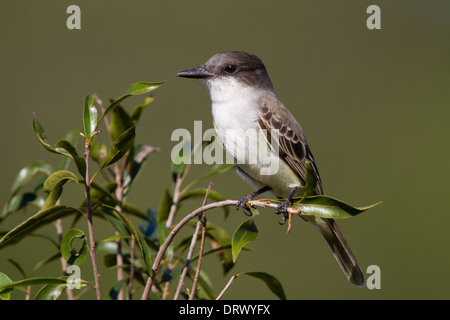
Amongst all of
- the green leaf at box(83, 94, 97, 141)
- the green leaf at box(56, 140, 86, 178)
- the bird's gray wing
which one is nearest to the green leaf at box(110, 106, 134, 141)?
the green leaf at box(83, 94, 97, 141)

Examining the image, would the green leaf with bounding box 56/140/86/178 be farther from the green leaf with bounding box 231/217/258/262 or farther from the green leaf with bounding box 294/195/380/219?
the green leaf with bounding box 294/195/380/219

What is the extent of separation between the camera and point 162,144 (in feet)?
17.0

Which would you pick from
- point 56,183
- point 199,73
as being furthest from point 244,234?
point 199,73

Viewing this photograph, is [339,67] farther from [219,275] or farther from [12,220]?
[12,220]

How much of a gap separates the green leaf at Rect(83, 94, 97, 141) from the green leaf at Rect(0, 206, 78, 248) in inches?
9.2

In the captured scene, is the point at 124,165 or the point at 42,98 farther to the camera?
the point at 42,98

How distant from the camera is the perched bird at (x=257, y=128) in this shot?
264 cm

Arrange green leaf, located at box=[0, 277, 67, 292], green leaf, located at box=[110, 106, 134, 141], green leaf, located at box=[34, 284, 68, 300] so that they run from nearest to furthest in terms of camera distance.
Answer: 1. green leaf, located at box=[0, 277, 67, 292]
2. green leaf, located at box=[34, 284, 68, 300]
3. green leaf, located at box=[110, 106, 134, 141]

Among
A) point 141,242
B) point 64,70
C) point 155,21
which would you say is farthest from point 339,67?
point 141,242

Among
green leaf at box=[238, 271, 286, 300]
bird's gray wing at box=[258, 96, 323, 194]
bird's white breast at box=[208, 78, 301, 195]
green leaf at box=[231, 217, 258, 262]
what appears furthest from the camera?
bird's gray wing at box=[258, 96, 323, 194]

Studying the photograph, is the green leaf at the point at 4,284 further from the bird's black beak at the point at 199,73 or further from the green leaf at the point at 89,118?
the bird's black beak at the point at 199,73

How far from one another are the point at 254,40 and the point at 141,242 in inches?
236

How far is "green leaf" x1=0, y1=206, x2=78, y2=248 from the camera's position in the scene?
58.7 inches

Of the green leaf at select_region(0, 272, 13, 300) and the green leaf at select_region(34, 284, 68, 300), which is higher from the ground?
the green leaf at select_region(0, 272, 13, 300)
